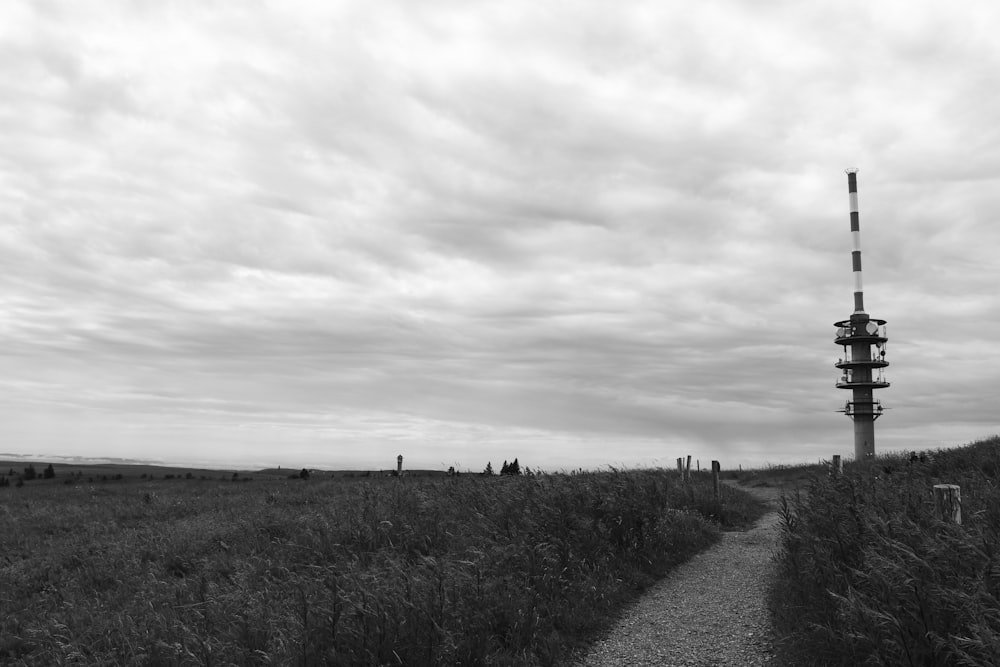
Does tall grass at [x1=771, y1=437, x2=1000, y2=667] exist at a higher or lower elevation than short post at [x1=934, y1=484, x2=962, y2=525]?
lower

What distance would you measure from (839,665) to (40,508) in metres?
26.7

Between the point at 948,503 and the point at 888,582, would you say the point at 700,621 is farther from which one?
the point at 888,582

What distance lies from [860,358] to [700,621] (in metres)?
66.6

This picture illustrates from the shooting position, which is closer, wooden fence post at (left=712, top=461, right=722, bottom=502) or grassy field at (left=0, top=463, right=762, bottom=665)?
grassy field at (left=0, top=463, right=762, bottom=665)

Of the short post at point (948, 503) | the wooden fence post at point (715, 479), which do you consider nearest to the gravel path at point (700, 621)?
the short post at point (948, 503)

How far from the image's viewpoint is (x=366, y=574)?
9930 millimetres

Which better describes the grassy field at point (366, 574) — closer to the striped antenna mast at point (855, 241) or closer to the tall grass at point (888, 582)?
the tall grass at point (888, 582)

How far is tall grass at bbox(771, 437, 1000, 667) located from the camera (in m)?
6.09

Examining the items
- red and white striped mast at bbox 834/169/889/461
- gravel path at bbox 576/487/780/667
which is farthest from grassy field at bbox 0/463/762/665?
red and white striped mast at bbox 834/169/889/461

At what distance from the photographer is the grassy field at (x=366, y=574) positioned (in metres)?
8.58

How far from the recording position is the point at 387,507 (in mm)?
15758

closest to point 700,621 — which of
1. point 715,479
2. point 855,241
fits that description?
point 715,479

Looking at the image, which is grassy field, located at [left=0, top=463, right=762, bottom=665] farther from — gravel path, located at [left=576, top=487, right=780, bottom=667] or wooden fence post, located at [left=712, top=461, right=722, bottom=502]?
gravel path, located at [left=576, top=487, right=780, bottom=667]

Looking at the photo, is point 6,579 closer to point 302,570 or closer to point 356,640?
point 302,570
